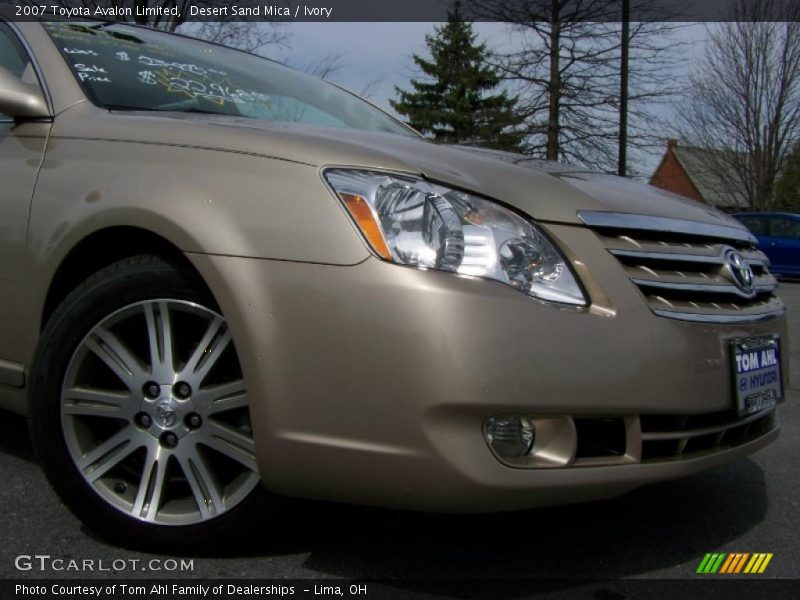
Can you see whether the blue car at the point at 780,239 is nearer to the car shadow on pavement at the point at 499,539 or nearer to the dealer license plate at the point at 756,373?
the car shadow on pavement at the point at 499,539

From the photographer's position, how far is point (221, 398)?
2209mm

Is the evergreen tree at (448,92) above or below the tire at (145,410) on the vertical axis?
above

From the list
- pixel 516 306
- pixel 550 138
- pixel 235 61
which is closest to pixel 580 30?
pixel 550 138

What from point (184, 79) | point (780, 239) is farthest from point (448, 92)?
point (184, 79)

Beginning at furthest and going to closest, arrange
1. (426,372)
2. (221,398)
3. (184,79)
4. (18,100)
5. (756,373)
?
(184,79)
(18,100)
(756,373)
(221,398)
(426,372)

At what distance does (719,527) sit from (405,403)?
4.46 feet

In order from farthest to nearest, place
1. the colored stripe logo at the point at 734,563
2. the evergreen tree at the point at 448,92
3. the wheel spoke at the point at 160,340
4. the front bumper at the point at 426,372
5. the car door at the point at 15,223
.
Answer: the evergreen tree at the point at 448,92 → the car door at the point at 15,223 → the colored stripe logo at the point at 734,563 → the wheel spoke at the point at 160,340 → the front bumper at the point at 426,372

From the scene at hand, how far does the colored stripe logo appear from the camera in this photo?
242 centimetres

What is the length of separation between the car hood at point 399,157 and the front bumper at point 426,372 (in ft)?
0.55

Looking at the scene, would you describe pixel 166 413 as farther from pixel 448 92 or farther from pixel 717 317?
pixel 448 92

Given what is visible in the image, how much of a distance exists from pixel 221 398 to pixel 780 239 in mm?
16816

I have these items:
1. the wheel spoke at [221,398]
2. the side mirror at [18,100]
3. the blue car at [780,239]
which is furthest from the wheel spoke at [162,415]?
the blue car at [780,239]

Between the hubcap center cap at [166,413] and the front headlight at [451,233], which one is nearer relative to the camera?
the front headlight at [451,233]
